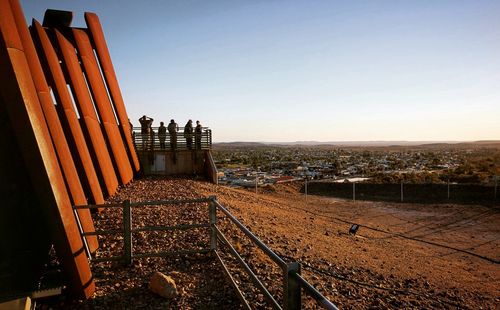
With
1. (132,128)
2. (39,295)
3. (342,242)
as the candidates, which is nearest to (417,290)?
(342,242)

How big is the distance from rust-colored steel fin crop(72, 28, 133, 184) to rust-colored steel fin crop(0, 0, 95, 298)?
9.60 meters

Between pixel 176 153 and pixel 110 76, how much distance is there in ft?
19.3

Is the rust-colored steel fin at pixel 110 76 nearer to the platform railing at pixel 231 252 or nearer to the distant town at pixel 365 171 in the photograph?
the distant town at pixel 365 171

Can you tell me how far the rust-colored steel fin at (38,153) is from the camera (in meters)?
5.21

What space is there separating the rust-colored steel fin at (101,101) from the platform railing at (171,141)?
4.44m

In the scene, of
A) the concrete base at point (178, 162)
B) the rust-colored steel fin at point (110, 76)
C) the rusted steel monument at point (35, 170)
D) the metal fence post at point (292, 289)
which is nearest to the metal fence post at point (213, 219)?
the rusted steel monument at point (35, 170)

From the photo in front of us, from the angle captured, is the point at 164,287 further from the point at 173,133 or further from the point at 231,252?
the point at 173,133

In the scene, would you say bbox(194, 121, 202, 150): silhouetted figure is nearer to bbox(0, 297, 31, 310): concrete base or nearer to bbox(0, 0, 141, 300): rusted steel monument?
bbox(0, 0, 141, 300): rusted steel monument

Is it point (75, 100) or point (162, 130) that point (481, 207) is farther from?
point (75, 100)

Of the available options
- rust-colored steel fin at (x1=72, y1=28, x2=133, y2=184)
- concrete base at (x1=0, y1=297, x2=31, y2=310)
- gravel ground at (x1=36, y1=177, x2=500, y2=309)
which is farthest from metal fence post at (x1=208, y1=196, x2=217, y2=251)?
rust-colored steel fin at (x1=72, y1=28, x2=133, y2=184)

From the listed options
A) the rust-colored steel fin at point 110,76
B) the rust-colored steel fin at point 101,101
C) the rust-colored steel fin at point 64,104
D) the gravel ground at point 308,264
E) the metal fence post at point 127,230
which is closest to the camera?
the gravel ground at point 308,264

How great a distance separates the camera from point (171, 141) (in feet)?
71.5

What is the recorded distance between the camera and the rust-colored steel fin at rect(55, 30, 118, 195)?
39.2ft

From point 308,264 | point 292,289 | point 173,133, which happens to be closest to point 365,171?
point 173,133
